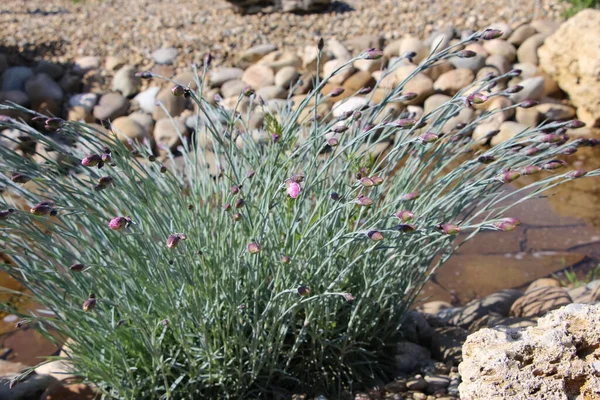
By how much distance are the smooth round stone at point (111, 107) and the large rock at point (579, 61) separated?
3984 millimetres

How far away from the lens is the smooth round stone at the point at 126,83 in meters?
5.95

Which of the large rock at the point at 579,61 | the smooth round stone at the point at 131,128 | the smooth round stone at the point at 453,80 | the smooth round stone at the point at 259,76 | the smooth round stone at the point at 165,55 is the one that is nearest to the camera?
the smooth round stone at the point at 131,128

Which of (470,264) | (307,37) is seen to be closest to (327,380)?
(470,264)

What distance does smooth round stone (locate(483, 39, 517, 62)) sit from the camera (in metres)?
6.02

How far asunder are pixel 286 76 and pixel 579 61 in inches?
103

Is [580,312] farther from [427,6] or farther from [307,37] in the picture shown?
[427,6]

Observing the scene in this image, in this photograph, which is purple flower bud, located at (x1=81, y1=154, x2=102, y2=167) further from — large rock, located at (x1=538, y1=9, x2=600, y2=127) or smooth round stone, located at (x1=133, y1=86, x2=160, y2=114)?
large rock, located at (x1=538, y1=9, x2=600, y2=127)

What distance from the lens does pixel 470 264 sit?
3.71 meters

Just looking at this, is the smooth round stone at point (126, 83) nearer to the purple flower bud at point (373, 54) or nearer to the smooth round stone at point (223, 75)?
the smooth round stone at point (223, 75)

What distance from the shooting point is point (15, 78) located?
6004 millimetres

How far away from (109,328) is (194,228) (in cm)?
36

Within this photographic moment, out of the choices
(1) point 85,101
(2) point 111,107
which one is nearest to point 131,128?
(2) point 111,107

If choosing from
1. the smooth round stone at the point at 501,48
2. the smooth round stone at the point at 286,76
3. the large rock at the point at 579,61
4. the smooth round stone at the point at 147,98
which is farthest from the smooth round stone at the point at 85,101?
the large rock at the point at 579,61

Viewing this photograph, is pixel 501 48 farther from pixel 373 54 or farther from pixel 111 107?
pixel 373 54
